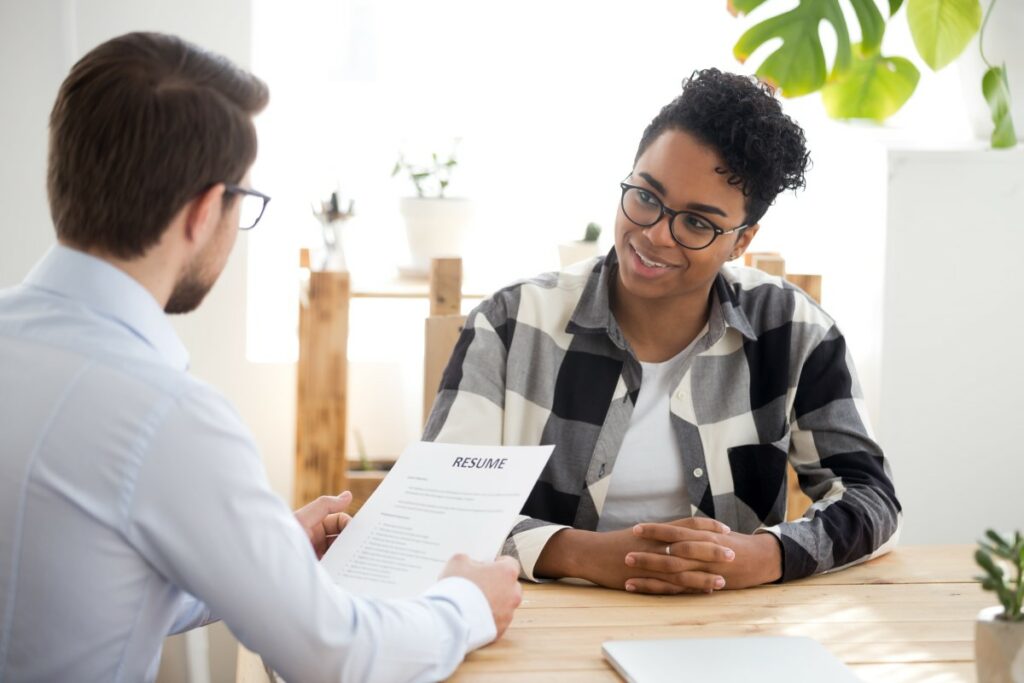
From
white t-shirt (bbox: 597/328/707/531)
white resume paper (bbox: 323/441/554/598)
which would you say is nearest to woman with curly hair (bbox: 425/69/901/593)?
white t-shirt (bbox: 597/328/707/531)

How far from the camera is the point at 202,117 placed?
1072mm

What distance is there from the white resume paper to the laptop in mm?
186

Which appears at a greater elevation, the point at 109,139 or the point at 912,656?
the point at 109,139

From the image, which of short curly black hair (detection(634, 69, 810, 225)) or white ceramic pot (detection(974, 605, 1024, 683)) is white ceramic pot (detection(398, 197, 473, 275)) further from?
white ceramic pot (detection(974, 605, 1024, 683))

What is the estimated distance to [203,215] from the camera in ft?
3.63

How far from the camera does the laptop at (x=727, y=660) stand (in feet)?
3.96

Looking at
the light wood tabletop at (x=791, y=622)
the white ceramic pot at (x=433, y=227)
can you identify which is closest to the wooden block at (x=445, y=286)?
the white ceramic pot at (x=433, y=227)

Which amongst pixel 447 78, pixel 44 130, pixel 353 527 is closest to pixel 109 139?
pixel 353 527

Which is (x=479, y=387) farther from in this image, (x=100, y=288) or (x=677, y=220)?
(x=100, y=288)

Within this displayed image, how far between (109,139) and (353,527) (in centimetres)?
54

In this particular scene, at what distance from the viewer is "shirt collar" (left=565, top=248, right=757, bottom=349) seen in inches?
74.4

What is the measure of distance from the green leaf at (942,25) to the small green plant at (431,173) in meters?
1.15

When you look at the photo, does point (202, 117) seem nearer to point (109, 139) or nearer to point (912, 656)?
point (109, 139)

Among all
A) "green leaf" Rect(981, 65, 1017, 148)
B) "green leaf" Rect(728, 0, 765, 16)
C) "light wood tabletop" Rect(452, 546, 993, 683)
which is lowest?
A: "light wood tabletop" Rect(452, 546, 993, 683)
